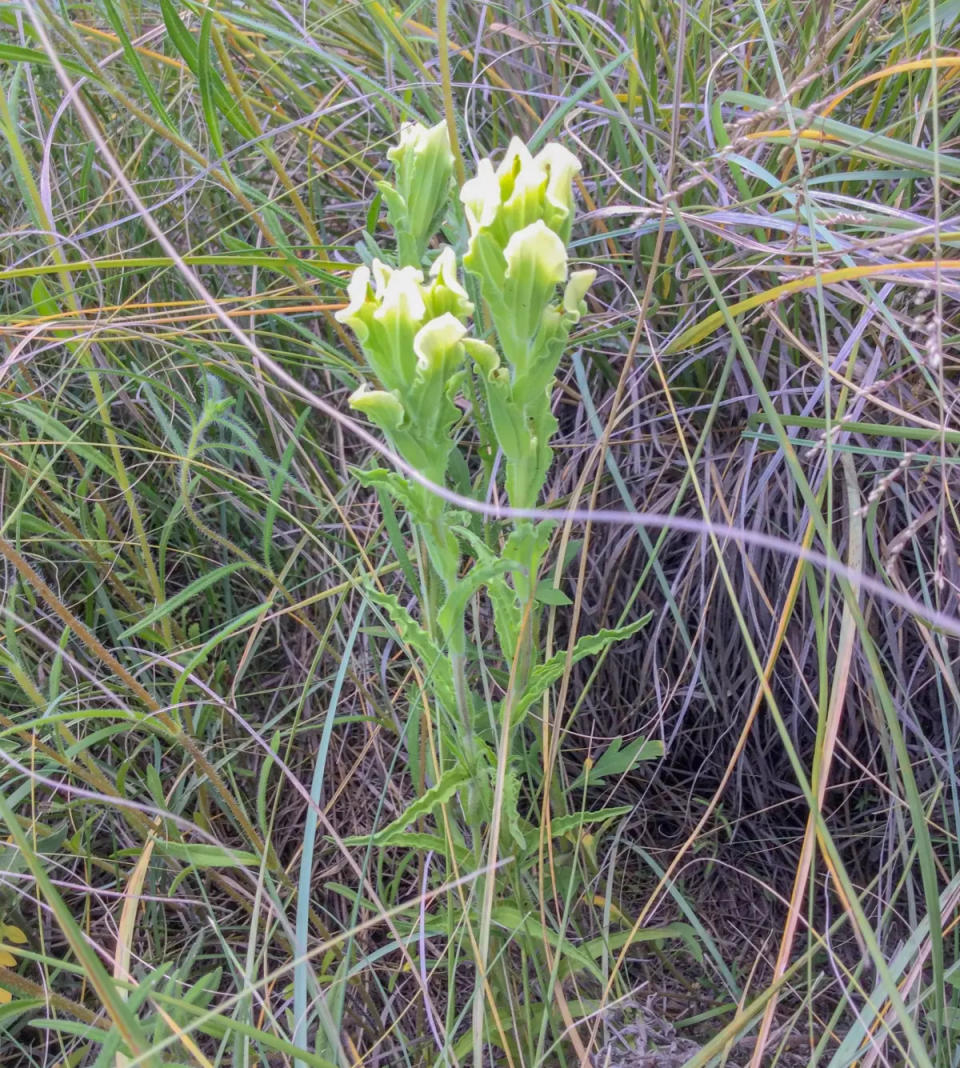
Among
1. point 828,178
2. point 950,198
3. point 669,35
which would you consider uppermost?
point 669,35

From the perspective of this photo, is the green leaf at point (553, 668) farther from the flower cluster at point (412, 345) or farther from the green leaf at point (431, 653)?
the flower cluster at point (412, 345)

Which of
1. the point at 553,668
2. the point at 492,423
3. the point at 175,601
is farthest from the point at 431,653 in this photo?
the point at 175,601

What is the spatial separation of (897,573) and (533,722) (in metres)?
0.49

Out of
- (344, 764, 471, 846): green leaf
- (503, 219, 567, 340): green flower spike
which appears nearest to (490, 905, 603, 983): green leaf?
(344, 764, 471, 846): green leaf

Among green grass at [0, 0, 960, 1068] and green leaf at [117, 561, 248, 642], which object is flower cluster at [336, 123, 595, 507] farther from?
green leaf at [117, 561, 248, 642]

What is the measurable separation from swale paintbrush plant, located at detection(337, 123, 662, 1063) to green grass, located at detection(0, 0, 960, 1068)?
0.04 m

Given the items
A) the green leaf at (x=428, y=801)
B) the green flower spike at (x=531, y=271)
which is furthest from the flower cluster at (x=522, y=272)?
the green leaf at (x=428, y=801)

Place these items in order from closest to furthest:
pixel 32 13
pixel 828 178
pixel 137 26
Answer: pixel 32 13
pixel 828 178
pixel 137 26

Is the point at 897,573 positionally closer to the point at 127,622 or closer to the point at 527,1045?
the point at 527,1045

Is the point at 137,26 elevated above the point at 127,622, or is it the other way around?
the point at 137,26

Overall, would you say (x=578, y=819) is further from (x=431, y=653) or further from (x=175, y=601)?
(x=175, y=601)

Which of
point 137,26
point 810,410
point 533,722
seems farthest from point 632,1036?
point 137,26

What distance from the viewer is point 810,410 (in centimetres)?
117

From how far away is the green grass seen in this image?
3.28ft
